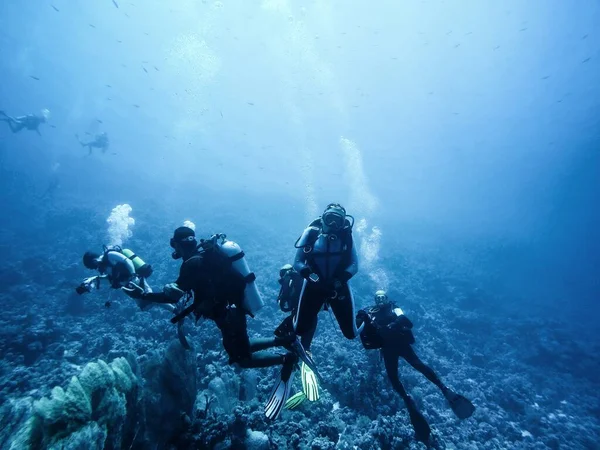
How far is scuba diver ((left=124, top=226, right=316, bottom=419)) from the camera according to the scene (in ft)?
13.3

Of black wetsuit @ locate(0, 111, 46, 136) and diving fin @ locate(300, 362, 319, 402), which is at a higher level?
black wetsuit @ locate(0, 111, 46, 136)

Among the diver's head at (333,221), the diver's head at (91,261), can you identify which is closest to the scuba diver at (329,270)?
the diver's head at (333,221)

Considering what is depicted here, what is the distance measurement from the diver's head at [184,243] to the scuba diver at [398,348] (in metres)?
3.52

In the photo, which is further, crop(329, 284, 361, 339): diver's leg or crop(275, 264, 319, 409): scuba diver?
crop(275, 264, 319, 409): scuba diver

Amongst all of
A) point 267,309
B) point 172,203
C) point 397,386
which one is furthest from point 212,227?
point 397,386

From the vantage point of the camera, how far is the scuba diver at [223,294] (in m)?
4.06

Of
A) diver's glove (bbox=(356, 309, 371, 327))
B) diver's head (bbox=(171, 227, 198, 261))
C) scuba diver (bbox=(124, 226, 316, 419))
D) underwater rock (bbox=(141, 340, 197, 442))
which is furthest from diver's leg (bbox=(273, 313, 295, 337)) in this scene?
diver's head (bbox=(171, 227, 198, 261))

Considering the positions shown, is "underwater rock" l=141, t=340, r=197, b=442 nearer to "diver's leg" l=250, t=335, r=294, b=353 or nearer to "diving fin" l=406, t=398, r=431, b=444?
"diver's leg" l=250, t=335, r=294, b=353

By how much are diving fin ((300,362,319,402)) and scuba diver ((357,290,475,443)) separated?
1.37 metres

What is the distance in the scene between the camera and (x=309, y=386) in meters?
5.80

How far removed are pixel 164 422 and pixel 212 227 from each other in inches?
1219

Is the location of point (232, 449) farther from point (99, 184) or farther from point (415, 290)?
point (99, 184)

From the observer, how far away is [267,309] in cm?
1503

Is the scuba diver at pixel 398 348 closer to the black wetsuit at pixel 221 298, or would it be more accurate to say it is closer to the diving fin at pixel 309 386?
the diving fin at pixel 309 386
